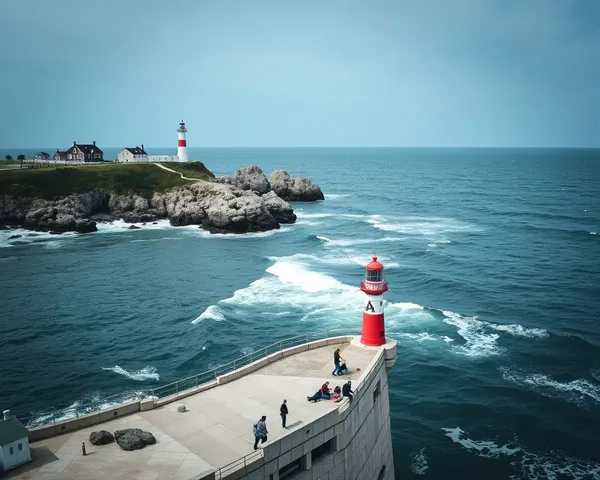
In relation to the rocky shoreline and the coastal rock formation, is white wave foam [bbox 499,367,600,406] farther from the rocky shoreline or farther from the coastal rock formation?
the rocky shoreline

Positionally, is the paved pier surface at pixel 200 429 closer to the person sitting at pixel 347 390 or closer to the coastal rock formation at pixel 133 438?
the coastal rock formation at pixel 133 438

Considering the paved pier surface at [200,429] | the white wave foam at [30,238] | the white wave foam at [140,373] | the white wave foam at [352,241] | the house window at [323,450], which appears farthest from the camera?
the white wave foam at [352,241]

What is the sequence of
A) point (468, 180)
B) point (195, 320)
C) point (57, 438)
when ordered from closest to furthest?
point (57, 438), point (195, 320), point (468, 180)

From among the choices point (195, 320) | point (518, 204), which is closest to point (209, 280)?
point (195, 320)

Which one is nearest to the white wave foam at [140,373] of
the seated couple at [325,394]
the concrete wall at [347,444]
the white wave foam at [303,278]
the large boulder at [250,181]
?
the concrete wall at [347,444]

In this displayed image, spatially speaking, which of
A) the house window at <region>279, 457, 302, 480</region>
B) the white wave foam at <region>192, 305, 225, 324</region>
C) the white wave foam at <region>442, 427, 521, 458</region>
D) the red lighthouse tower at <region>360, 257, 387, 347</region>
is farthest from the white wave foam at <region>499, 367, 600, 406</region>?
the white wave foam at <region>192, 305, 225, 324</region>

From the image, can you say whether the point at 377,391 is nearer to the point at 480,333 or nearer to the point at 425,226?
the point at 480,333

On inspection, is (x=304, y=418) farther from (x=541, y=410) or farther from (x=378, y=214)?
(x=378, y=214)
